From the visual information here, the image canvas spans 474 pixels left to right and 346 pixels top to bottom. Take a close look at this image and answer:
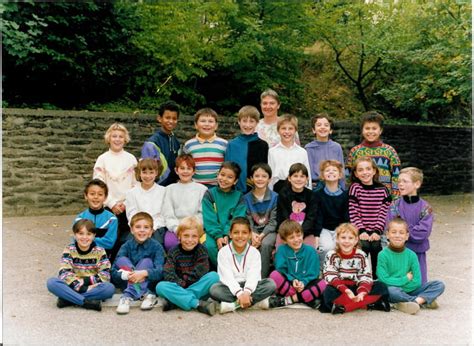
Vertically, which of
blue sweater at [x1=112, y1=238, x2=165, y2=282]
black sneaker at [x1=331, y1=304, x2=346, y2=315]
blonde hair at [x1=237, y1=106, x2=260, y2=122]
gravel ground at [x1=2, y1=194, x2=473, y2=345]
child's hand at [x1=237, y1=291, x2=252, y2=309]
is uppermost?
blonde hair at [x1=237, y1=106, x2=260, y2=122]

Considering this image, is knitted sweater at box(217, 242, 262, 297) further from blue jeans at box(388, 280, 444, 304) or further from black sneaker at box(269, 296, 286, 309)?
blue jeans at box(388, 280, 444, 304)

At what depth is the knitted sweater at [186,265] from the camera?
4.87 metres

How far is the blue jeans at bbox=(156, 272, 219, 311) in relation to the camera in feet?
15.3

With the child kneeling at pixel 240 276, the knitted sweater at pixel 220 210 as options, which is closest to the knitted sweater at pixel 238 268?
the child kneeling at pixel 240 276

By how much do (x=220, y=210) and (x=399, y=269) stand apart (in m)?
1.70

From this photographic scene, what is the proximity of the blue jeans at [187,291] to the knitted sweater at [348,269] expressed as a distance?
0.96 metres

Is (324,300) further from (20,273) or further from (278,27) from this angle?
(278,27)

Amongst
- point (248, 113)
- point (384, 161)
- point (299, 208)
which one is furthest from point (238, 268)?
point (384, 161)

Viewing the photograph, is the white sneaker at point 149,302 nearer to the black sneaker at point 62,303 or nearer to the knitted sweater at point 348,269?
the black sneaker at point 62,303

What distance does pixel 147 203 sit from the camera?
18.2 feet

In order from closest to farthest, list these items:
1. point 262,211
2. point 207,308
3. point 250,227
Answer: point 207,308 < point 250,227 < point 262,211

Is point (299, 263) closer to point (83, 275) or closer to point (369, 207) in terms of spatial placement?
point (369, 207)

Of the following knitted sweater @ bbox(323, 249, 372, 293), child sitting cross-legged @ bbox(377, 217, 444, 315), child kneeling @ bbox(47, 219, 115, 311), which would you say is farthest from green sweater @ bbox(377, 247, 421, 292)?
child kneeling @ bbox(47, 219, 115, 311)

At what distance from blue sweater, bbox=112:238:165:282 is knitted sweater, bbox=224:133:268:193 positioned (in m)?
1.23
